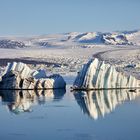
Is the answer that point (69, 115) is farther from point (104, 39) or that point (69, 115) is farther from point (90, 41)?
point (90, 41)

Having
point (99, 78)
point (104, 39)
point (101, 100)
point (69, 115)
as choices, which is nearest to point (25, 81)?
point (99, 78)

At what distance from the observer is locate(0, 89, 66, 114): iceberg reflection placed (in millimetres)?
16812

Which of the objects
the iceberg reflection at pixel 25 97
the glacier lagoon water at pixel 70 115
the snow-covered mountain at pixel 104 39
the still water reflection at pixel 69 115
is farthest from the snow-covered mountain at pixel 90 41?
the still water reflection at pixel 69 115

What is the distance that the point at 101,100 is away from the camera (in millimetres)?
18125

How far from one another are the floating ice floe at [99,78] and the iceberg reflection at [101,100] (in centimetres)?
51

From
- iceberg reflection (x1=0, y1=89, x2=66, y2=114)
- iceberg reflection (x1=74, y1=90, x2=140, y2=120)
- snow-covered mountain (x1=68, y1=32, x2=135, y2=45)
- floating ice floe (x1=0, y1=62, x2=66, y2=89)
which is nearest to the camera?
iceberg reflection (x1=74, y1=90, x2=140, y2=120)

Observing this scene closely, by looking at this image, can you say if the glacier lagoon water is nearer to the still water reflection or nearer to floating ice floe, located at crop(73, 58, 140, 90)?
the still water reflection

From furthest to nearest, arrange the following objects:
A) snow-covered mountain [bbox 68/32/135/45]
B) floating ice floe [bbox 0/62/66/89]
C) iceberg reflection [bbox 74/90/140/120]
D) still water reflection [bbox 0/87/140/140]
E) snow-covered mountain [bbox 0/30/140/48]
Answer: snow-covered mountain [bbox 68/32/135/45] < snow-covered mountain [bbox 0/30/140/48] < floating ice floe [bbox 0/62/66/89] < iceberg reflection [bbox 74/90/140/120] < still water reflection [bbox 0/87/140/140]

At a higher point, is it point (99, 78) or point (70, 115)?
point (99, 78)

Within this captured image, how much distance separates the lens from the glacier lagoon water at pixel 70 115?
12.5 meters

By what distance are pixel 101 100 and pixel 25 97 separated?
231 centimetres

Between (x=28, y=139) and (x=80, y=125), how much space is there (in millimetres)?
1815

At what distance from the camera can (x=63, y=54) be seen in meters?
41.9

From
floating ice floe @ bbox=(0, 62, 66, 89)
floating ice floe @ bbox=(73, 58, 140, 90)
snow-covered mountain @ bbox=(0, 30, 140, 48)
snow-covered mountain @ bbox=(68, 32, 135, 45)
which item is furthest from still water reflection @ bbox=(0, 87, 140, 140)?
snow-covered mountain @ bbox=(68, 32, 135, 45)
